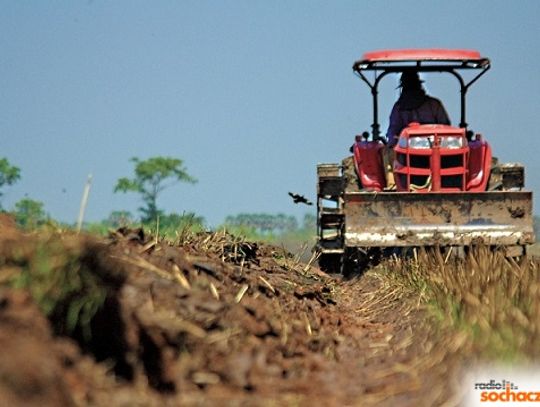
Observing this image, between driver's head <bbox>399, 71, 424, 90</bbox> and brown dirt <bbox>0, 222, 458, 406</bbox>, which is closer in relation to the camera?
brown dirt <bbox>0, 222, 458, 406</bbox>

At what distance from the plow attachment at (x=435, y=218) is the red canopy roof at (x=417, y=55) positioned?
2145 mm

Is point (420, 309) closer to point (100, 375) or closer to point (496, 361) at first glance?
point (496, 361)

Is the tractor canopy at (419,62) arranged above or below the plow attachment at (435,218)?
above

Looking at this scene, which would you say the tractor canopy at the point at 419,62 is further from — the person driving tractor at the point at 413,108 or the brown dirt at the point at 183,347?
the brown dirt at the point at 183,347

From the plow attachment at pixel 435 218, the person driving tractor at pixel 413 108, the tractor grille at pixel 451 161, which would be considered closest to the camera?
the plow attachment at pixel 435 218

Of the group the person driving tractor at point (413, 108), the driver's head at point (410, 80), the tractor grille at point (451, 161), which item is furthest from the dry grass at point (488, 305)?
the driver's head at point (410, 80)

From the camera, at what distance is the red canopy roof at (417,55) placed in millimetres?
13906

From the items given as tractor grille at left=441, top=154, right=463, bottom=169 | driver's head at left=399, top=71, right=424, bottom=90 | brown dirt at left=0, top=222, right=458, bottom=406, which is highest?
driver's head at left=399, top=71, right=424, bottom=90

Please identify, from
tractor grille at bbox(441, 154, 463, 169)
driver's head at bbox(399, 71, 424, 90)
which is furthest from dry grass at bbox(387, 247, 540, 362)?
driver's head at bbox(399, 71, 424, 90)

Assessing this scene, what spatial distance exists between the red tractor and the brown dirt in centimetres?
497

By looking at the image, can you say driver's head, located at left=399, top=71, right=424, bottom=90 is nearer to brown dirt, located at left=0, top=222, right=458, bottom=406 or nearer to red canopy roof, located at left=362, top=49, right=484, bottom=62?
red canopy roof, located at left=362, top=49, right=484, bottom=62

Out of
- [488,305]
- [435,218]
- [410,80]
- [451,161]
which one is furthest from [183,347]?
[410,80]

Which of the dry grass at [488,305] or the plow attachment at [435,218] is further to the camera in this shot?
the plow attachment at [435,218]

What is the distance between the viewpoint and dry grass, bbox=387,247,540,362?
611cm
